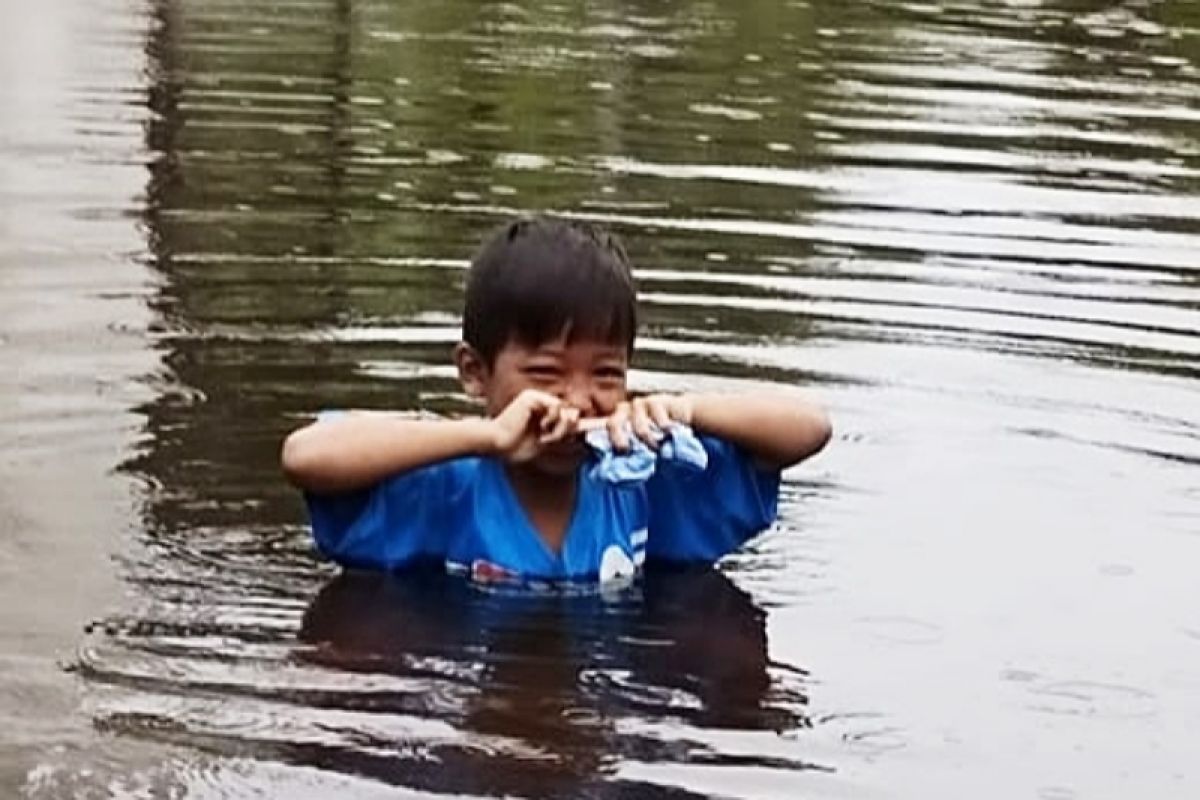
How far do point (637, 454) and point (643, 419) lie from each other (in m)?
0.06

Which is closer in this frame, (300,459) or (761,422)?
(300,459)

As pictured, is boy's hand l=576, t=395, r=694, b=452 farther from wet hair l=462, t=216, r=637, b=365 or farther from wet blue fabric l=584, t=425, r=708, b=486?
wet hair l=462, t=216, r=637, b=365

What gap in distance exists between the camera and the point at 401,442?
5.16m

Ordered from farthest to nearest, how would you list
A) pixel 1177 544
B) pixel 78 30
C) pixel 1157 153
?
pixel 78 30
pixel 1157 153
pixel 1177 544

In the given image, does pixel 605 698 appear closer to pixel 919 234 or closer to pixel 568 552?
pixel 568 552

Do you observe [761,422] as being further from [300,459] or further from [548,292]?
[300,459]

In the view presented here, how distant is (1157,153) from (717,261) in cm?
411

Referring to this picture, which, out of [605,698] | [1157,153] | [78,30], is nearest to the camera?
[605,698]

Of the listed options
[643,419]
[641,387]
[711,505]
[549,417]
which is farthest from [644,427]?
[641,387]

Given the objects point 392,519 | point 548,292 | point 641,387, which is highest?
point 548,292

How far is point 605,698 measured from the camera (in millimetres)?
4766

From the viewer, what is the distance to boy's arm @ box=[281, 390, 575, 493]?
5.04 m

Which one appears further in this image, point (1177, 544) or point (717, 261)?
point (717, 261)

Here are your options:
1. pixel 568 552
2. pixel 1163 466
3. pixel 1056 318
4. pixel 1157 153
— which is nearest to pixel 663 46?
pixel 1157 153
